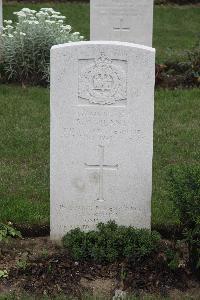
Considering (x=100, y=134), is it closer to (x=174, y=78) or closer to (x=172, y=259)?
(x=172, y=259)

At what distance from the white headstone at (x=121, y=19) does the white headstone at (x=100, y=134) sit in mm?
5794

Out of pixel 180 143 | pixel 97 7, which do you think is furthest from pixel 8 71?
pixel 180 143

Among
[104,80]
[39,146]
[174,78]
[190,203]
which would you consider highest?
[104,80]

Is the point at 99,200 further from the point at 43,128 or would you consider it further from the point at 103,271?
the point at 43,128

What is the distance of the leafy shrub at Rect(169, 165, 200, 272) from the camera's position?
472 centimetres

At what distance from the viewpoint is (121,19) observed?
35.4 ft

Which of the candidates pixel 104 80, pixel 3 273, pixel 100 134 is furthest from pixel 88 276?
pixel 104 80

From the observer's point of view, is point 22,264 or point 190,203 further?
point 22,264

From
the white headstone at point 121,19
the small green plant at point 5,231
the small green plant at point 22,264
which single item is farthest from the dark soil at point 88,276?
the white headstone at point 121,19

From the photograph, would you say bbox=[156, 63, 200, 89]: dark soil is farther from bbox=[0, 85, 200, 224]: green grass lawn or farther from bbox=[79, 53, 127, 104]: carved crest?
bbox=[79, 53, 127, 104]: carved crest

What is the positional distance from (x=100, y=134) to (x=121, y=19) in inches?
234

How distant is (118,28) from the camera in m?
10.8

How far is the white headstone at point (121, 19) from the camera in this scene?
1068 centimetres

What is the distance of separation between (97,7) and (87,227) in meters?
5.97
